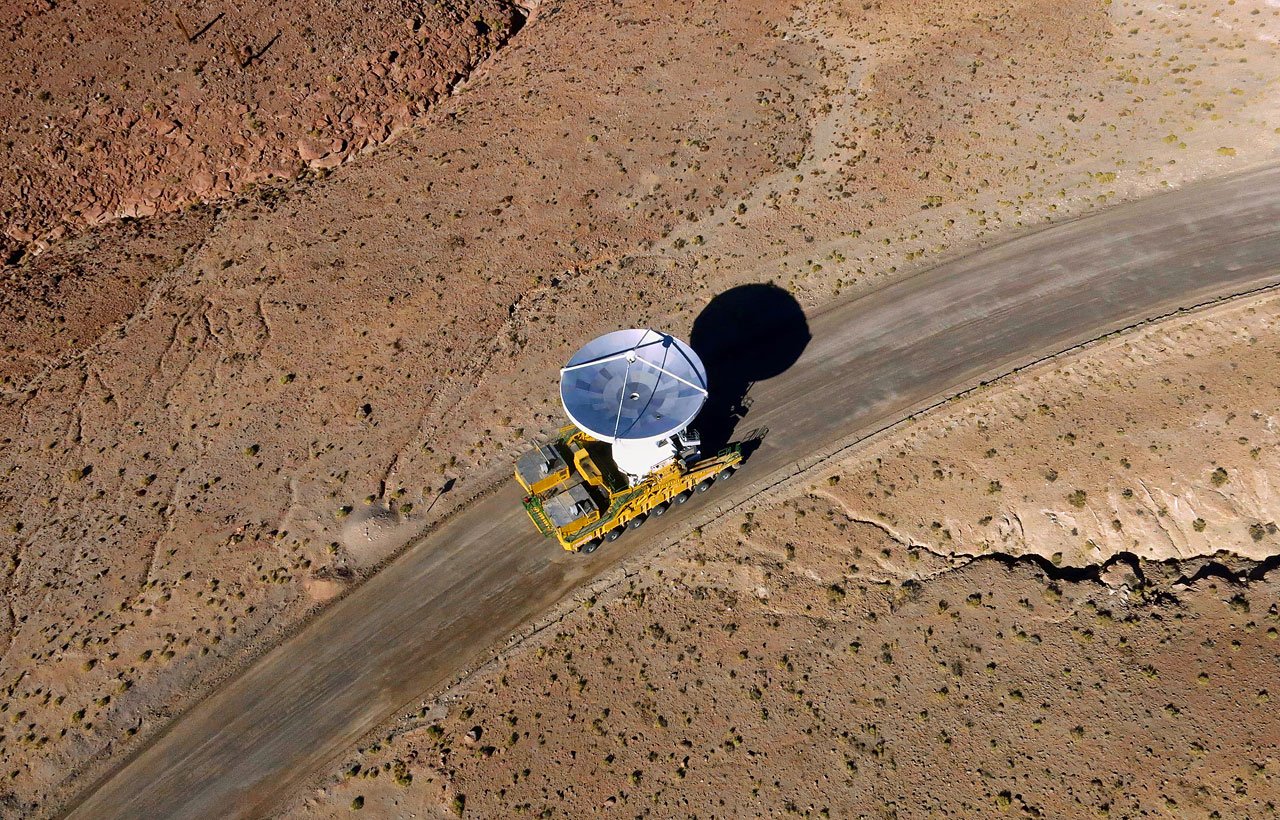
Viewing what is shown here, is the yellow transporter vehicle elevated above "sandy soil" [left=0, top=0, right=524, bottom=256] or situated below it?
below

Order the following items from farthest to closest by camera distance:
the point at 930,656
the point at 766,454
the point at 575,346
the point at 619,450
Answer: the point at 575,346 → the point at 766,454 → the point at 619,450 → the point at 930,656

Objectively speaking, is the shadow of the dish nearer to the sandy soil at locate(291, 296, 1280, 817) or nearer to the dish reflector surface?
the dish reflector surface

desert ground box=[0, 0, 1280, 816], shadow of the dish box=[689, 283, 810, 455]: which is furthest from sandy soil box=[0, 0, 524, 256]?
shadow of the dish box=[689, 283, 810, 455]

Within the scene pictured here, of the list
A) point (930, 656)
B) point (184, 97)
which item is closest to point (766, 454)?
point (930, 656)

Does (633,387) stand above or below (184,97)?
A: below

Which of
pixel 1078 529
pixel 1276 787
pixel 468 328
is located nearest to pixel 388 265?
pixel 468 328

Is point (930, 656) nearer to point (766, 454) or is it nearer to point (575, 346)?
point (766, 454)
